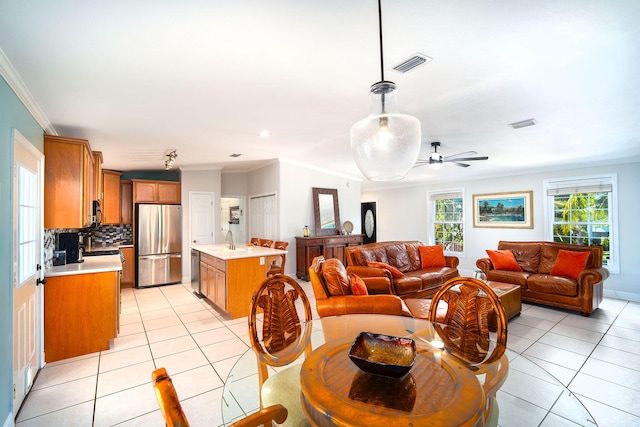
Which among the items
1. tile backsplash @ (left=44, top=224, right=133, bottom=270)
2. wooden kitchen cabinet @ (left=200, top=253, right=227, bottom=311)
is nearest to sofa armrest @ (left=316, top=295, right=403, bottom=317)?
wooden kitchen cabinet @ (left=200, top=253, right=227, bottom=311)

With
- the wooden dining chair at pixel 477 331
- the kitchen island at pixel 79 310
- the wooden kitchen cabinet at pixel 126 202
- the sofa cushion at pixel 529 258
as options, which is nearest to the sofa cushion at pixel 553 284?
the sofa cushion at pixel 529 258

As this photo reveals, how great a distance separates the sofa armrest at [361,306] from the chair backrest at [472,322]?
0.82 meters

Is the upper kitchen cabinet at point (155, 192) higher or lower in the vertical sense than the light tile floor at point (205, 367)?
higher

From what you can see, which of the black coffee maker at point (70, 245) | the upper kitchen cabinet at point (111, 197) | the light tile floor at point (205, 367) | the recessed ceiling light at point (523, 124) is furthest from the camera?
the upper kitchen cabinet at point (111, 197)

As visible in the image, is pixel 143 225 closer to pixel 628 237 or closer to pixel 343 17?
pixel 343 17

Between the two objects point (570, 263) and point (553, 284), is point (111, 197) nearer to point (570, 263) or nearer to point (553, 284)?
point (553, 284)

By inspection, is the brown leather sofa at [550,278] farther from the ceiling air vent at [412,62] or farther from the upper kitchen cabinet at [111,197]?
the upper kitchen cabinet at [111,197]

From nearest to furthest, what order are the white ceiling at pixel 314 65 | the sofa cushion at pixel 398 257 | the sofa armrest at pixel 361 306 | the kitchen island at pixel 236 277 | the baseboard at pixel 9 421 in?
1. the white ceiling at pixel 314 65
2. the baseboard at pixel 9 421
3. the sofa armrest at pixel 361 306
4. the kitchen island at pixel 236 277
5. the sofa cushion at pixel 398 257

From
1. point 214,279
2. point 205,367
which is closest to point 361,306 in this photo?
point 205,367

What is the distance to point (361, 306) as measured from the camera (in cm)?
277

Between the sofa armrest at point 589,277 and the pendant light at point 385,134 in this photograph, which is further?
the sofa armrest at point 589,277

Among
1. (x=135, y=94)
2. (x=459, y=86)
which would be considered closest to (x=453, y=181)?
(x=459, y=86)

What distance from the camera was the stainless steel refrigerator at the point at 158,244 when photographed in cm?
566

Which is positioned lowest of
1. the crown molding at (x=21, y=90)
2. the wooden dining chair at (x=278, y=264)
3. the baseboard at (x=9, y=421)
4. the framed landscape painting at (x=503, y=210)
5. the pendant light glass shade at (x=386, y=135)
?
the baseboard at (x=9, y=421)
